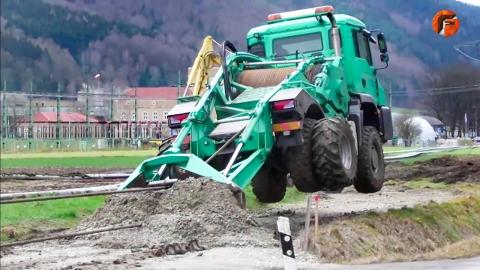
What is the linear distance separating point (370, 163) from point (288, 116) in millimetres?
3172

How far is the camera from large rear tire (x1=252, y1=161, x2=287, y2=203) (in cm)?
1527

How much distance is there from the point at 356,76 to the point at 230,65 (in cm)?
270

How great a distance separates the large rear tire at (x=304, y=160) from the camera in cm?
1259

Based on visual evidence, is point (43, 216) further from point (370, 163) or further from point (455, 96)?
point (455, 96)

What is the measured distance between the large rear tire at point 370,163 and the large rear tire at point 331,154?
5.29 ft

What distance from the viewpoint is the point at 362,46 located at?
15.6m

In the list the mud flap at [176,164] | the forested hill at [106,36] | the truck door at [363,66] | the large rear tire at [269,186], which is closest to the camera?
the forested hill at [106,36]

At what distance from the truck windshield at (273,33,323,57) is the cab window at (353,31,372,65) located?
0.86m

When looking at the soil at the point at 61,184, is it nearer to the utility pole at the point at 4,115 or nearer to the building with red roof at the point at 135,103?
the building with red roof at the point at 135,103

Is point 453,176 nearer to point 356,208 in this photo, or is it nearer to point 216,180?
point 356,208

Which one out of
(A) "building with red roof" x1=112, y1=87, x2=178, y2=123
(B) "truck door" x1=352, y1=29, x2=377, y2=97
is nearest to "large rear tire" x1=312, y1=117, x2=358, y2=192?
(B) "truck door" x1=352, y1=29, x2=377, y2=97

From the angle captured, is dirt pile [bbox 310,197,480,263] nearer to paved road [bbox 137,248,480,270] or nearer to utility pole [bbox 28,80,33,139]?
paved road [bbox 137,248,480,270]

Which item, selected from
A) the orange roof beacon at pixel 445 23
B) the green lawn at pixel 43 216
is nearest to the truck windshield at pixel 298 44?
the green lawn at pixel 43 216

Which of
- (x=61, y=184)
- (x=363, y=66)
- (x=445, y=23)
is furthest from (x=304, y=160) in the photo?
(x=445, y=23)
